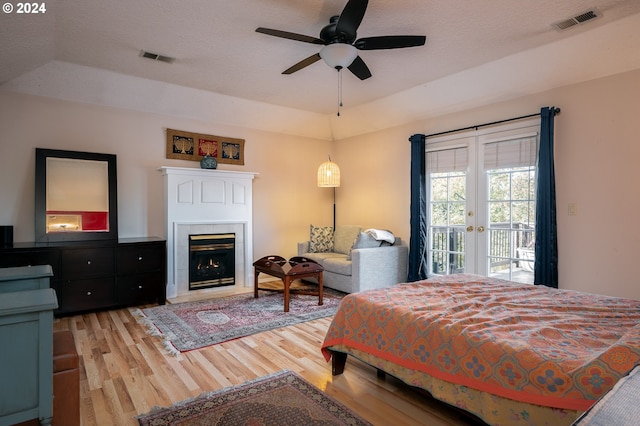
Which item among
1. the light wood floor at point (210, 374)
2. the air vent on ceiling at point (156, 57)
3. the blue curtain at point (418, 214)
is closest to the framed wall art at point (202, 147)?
the air vent on ceiling at point (156, 57)

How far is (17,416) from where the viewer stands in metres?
1.21

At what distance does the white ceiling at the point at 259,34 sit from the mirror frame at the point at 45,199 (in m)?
0.94

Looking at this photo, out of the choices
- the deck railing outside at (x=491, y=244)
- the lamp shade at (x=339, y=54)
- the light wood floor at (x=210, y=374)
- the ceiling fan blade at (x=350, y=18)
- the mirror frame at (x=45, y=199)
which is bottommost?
the light wood floor at (x=210, y=374)

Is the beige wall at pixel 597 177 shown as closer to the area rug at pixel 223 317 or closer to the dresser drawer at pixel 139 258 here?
the area rug at pixel 223 317

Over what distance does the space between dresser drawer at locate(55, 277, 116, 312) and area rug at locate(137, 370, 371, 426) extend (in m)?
2.52

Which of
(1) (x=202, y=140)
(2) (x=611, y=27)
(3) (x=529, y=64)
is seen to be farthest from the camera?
(1) (x=202, y=140)

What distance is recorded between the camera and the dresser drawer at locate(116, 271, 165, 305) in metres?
4.18

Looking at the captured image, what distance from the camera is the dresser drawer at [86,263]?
384 centimetres

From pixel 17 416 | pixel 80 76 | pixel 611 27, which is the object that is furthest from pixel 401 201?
pixel 17 416

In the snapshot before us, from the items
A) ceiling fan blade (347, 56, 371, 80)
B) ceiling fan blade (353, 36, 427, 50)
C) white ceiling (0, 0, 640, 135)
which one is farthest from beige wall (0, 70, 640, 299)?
ceiling fan blade (353, 36, 427, 50)

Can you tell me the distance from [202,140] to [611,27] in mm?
4890

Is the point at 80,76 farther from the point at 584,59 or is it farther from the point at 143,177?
the point at 584,59

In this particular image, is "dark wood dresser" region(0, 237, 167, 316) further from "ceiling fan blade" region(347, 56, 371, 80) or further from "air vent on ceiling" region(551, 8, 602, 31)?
"air vent on ceiling" region(551, 8, 602, 31)

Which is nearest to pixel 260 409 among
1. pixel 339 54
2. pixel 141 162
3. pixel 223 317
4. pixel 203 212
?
pixel 223 317
